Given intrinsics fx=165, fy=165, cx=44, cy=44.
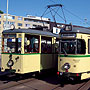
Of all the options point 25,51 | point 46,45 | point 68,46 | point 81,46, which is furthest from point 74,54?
point 46,45

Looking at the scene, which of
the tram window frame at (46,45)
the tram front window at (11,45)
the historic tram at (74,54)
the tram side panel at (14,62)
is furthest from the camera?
the tram window frame at (46,45)

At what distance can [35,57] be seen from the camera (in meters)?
9.09

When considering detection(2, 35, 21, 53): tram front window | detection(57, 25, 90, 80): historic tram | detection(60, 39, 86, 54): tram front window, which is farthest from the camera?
detection(2, 35, 21, 53): tram front window

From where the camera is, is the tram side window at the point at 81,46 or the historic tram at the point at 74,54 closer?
the historic tram at the point at 74,54

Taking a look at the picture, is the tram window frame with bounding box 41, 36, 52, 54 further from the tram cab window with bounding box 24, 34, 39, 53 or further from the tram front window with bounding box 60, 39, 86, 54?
the tram front window with bounding box 60, 39, 86, 54

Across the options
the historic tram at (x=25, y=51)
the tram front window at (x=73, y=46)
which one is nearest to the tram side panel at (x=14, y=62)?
the historic tram at (x=25, y=51)

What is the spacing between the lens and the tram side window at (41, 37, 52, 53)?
9.82 metres

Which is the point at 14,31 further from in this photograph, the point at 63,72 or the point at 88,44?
the point at 88,44

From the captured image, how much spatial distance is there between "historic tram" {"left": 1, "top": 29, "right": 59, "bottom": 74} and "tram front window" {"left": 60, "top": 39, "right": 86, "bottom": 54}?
1649mm

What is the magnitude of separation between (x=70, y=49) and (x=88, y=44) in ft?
3.57

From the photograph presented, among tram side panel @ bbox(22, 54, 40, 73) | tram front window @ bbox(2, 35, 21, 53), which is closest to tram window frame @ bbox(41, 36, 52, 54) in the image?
tram side panel @ bbox(22, 54, 40, 73)

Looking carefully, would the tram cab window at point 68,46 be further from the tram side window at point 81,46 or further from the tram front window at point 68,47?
the tram side window at point 81,46

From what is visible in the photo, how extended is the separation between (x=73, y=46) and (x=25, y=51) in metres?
2.55

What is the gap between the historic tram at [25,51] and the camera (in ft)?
27.8
